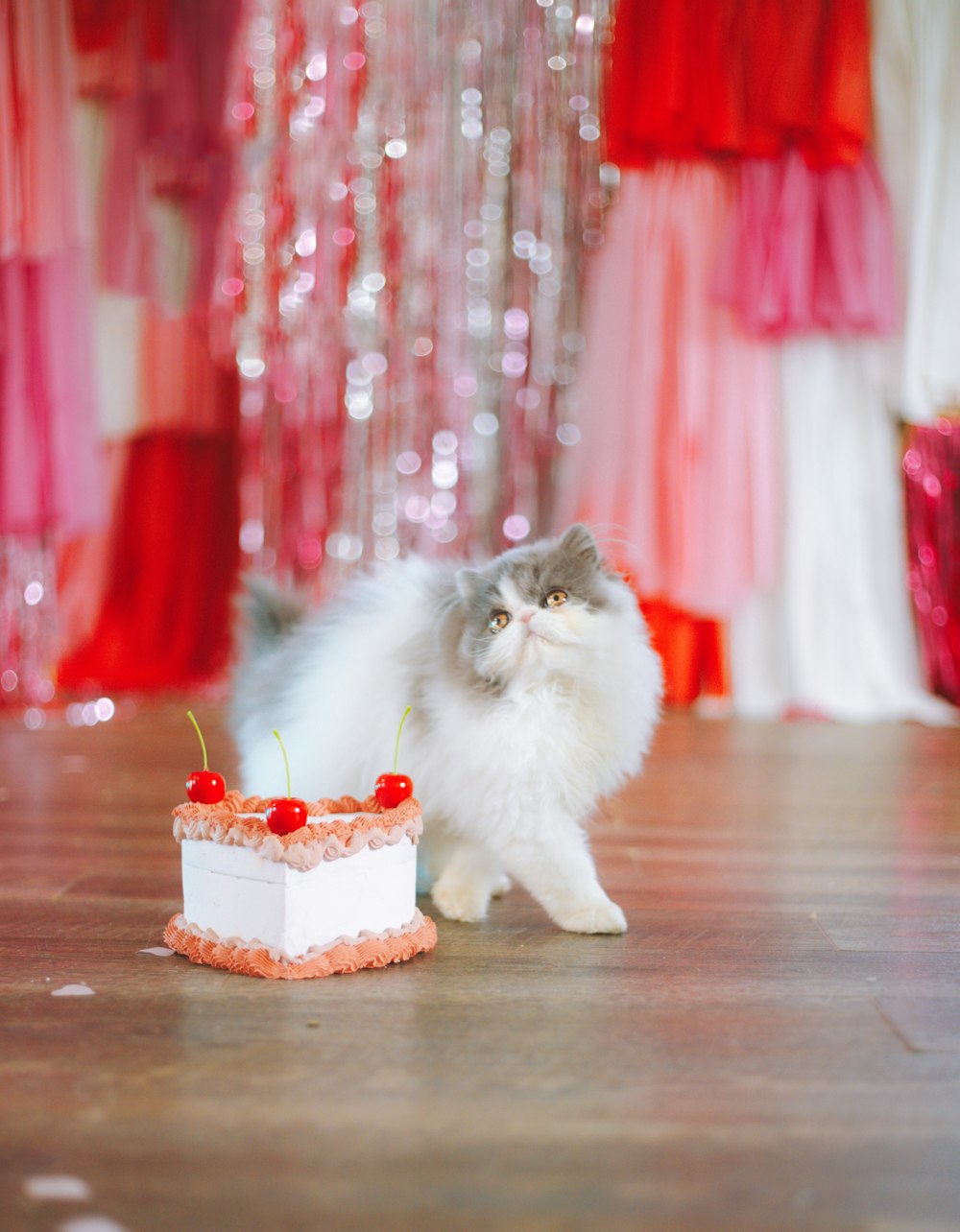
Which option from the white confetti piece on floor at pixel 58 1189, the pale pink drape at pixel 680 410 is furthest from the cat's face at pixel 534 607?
the pale pink drape at pixel 680 410

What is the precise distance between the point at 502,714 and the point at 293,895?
0.26 m

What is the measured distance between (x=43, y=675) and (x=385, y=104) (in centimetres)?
170

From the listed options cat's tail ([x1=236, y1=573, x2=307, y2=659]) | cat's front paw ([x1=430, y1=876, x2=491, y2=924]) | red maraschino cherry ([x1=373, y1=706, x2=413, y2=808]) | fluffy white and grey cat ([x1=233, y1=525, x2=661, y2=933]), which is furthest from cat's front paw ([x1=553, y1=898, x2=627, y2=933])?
cat's tail ([x1=236, y1=573, x2=307, y2=659])

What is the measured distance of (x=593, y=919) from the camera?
1166mm

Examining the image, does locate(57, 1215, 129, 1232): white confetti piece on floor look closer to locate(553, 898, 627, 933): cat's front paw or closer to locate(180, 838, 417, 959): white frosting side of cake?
locate(180, 838, 417, 959): white frosting side of cake

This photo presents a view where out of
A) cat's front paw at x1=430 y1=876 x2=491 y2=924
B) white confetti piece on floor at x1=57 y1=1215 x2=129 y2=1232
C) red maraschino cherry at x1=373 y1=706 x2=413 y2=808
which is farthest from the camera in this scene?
cat's front paw at x1=430 y1=876 x2=491 y2=924

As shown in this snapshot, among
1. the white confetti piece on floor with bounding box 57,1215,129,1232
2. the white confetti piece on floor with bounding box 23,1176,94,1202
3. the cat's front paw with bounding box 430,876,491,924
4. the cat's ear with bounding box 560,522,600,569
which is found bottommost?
the cat's front paw with bounding box 430,876,491,924

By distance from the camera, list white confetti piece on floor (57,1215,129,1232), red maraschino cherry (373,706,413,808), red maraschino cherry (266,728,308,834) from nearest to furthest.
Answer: white confetti piece on floor (57,1215,129,1232) < red maraschino cherry (266,728,308,834) < red maraschino cherry (373,706,413,808)

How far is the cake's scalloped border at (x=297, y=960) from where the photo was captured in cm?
103

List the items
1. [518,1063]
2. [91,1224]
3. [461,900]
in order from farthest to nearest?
[461,900] < [518,1063] < [91,1224]

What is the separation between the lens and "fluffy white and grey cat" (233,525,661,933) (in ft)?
3.76

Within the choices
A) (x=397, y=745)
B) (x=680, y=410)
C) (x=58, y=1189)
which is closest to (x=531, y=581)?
(x=397, y=745)

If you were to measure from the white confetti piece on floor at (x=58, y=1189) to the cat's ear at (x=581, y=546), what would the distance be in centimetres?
69

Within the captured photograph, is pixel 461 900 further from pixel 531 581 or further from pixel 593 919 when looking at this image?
pixel 531 581
